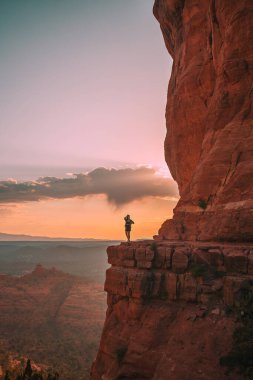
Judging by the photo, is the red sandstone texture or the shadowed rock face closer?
the shadowed rock face

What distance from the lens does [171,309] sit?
18.2 meters

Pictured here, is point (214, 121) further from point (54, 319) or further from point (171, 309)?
point (54, 319)

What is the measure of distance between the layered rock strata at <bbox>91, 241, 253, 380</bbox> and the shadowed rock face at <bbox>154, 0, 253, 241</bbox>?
2.80 meters

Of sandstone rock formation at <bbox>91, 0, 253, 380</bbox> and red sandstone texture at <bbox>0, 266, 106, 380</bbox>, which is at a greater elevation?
sandstone rock formation at <bbox>91, 0, 253, 380</bbox>

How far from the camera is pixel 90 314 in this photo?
89938mm

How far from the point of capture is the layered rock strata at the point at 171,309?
1527 cm

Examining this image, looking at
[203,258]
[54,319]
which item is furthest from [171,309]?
[54,319]

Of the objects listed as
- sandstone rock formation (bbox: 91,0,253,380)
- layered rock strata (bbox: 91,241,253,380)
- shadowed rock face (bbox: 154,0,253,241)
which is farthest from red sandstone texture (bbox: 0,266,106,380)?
shadowed rock face (bbox: 154,0,253,241)

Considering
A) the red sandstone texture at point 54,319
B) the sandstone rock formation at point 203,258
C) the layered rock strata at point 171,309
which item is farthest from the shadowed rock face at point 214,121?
the red sandstone texture at point 54,319

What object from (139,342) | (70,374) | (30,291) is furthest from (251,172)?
(30,291)

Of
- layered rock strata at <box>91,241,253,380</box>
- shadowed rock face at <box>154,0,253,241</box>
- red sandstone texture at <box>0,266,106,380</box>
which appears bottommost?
red sandstone texture at <box>0,266,106,380</box>

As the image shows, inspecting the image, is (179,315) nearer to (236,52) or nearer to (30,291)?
(236,52)

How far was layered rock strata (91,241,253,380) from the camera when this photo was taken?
15266mm

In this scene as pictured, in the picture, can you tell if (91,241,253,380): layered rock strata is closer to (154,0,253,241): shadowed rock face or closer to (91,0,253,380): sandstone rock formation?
(91,0,253,380): sandstone rock formation
